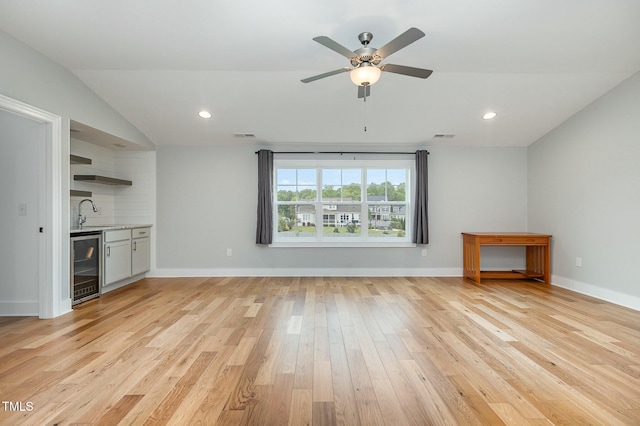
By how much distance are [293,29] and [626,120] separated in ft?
13.6

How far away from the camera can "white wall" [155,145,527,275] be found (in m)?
5.52

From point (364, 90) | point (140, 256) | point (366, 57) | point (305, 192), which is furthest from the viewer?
point (305, 192)

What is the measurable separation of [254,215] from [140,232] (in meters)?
1.85

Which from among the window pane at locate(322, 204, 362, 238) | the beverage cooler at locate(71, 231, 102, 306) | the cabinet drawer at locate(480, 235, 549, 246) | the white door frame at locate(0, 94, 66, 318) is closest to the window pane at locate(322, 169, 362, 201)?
the window pane at locate(322, 204, 362, 238)

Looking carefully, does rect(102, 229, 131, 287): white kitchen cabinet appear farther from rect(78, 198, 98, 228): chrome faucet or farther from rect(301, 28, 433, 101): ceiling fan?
rect(301, 28, 433, 101): ceiling fan

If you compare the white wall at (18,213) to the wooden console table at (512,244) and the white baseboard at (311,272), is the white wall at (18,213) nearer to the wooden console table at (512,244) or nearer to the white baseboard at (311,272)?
the white baseboard at (311,272)

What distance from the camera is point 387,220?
18.9ft

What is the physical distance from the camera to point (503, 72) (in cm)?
376

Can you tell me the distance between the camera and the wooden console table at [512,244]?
497 cm

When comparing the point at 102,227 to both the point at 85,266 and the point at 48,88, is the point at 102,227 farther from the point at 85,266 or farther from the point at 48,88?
the point at 48,88

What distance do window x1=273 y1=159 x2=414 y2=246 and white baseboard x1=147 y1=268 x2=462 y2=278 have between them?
1.84 feet

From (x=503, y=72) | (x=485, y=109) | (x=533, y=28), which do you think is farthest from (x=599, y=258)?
(x=533, y=28)

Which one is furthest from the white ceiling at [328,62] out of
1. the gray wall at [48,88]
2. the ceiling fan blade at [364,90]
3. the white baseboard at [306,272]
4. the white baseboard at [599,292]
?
the white baseboard at [599,292]

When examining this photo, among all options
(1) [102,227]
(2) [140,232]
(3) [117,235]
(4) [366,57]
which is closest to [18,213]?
(1) [102,227]
